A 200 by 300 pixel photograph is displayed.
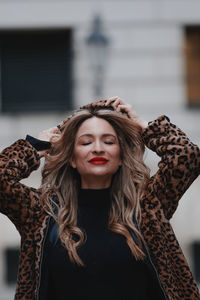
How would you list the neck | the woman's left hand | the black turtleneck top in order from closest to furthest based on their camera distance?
the black turtleneck top
the neck
the woman's left hand

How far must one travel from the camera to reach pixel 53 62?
9578 mm

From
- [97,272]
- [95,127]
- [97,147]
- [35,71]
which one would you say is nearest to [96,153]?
[97,147]

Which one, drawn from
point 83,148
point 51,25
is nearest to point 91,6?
point 51,25

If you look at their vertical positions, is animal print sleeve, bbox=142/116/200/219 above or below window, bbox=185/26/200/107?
below

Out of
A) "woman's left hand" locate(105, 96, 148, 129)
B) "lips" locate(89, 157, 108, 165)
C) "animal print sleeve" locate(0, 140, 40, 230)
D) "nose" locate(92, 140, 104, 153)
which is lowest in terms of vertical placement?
"animal print sleeve" locate(0, 140, 40, 230)

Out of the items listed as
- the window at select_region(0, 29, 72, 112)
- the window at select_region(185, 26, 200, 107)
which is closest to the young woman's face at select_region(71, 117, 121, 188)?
the window at select_region(0, 29, 72, 112)

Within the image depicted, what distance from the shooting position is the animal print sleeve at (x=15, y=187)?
327cm

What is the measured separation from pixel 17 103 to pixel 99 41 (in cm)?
220

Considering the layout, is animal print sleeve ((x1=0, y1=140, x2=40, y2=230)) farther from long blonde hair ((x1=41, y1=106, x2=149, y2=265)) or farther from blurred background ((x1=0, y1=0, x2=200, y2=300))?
blurred background ((x1=0, y1=0, x2=200, y2=300))

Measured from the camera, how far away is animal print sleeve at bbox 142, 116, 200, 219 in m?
3.25

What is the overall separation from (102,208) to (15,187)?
0.49m

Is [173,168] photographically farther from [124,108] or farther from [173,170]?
[124,108]

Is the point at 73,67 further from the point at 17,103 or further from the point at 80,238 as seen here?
the point at 80,238

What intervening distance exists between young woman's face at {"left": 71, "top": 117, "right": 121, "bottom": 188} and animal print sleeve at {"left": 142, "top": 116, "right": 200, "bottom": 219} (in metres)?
0.24
